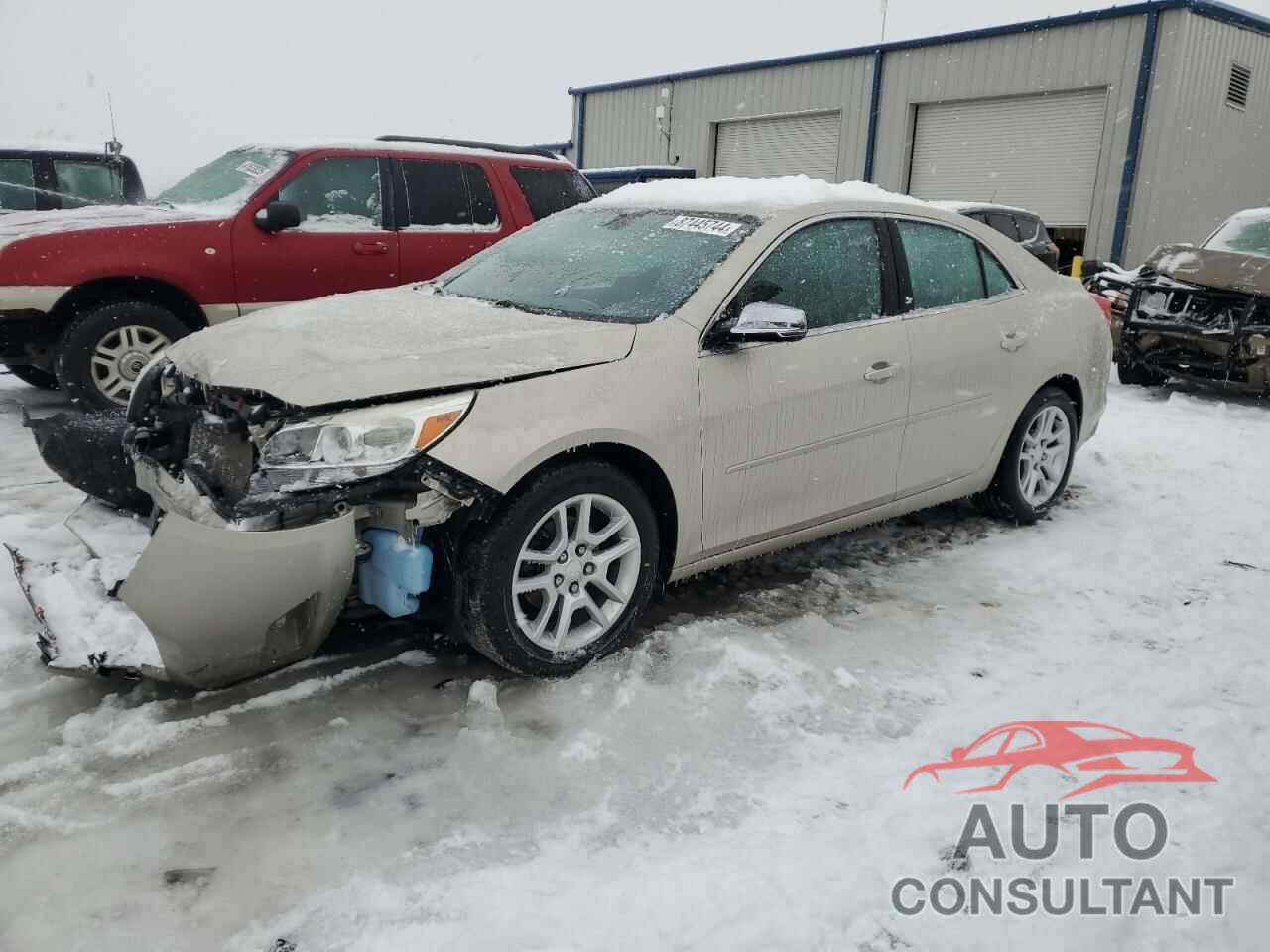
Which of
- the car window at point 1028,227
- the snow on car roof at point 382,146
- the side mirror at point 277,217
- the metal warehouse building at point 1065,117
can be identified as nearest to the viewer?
the side mirror at point 277,217

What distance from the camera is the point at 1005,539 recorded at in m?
4.76

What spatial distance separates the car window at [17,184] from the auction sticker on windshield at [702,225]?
Result: 286 inches

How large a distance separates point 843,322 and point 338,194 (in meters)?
4.21

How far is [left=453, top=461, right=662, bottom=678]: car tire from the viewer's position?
9.57 feet

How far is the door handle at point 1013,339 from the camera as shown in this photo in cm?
447

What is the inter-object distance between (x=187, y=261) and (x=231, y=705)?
408cm

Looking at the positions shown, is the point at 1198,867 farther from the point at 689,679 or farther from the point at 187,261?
the point at 187,261

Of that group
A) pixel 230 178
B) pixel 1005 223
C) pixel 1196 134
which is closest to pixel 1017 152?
pixel 1196 134

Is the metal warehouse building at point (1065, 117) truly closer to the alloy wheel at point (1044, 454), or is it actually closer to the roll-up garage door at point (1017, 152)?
the roll-up garage door at point (1017, 152)

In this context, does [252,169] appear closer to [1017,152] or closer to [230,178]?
[230,178]

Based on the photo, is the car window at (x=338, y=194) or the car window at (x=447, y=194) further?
the car window at (x=447, y=194)

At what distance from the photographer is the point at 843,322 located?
3.83 metres

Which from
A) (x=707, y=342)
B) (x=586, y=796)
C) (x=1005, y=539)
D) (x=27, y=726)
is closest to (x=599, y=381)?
(x=707, y=342)

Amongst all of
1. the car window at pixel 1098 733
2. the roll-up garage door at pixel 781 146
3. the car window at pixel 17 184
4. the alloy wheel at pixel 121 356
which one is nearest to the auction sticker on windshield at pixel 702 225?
the car window at pixel 1098 733
